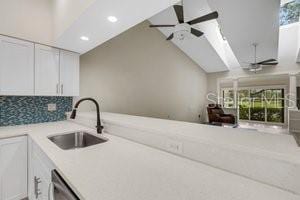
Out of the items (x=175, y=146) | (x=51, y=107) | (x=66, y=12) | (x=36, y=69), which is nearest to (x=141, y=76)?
(x=51, y=107)

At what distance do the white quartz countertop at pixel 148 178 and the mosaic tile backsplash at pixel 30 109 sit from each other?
5.24 feet

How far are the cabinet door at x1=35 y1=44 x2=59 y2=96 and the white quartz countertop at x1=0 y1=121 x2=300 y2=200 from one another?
1.45m

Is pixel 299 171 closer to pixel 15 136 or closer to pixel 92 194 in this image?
pixel 92 194

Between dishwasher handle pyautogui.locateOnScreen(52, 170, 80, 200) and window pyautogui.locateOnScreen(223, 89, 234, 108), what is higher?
window pyautogui.locateOnScreen(223, 89, 234, 108)

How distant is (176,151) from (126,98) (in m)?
3.12

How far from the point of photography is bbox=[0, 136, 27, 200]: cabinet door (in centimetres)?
177

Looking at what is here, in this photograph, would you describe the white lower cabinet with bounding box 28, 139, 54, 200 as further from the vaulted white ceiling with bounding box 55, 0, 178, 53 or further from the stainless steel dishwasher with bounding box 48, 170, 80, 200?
the vaulted white ceiling with bounding box 55, 0, 178, 53

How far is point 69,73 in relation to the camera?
8.54 feet

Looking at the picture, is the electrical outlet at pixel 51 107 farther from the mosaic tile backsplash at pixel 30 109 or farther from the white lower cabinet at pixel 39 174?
the white lower cabinet at pixel 39 174

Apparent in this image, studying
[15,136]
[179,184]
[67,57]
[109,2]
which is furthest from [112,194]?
[67,57]

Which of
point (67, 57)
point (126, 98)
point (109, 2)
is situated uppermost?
point (109, 2)

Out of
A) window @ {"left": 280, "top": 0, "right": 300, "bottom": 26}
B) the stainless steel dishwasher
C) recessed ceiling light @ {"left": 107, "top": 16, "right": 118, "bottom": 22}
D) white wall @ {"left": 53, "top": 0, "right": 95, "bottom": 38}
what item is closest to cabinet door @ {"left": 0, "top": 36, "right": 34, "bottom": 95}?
white wall @ {"left": 53, "top": 0, "right": 95, "bottom": 38}

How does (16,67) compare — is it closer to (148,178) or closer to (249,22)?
(148,178)

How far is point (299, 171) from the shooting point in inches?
27.9
